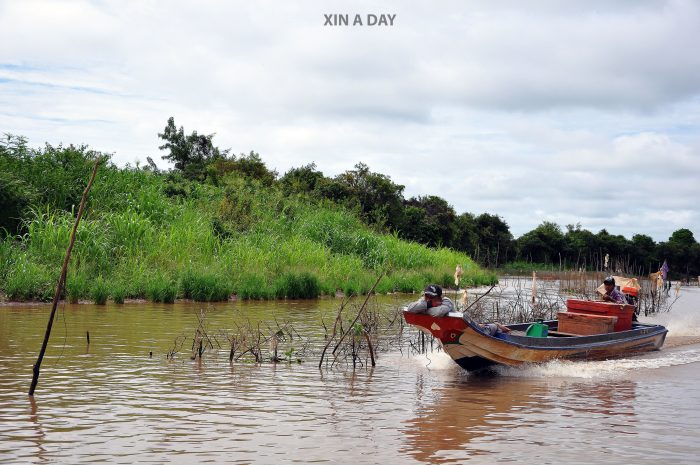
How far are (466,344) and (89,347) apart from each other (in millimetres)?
6427

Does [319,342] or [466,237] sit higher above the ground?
[466,237]

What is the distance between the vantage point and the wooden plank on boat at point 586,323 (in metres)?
14.6

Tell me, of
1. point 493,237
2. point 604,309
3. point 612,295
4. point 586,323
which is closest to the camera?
point 586,323

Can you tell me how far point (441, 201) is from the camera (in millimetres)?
53969

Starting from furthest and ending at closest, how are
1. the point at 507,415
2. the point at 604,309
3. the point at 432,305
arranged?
the point at 604,309, the point at 432,305, the point at 507,415

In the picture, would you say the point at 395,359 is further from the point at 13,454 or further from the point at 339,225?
A: the point at 339,225

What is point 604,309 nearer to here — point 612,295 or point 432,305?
point 612,295

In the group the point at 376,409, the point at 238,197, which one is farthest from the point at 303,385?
the point at 238,197

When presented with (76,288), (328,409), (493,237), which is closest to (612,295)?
(328,409)

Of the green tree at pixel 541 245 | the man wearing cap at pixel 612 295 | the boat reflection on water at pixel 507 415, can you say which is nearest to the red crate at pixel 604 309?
the man wearing cap at pixel 612 295

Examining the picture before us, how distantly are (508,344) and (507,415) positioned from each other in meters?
2.78

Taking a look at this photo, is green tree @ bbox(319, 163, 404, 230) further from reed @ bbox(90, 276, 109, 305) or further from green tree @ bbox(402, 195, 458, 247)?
reed @ bbox(90, 276, 109, 305)

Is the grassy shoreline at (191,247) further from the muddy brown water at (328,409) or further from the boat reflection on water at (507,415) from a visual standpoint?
the boat reflection on water at (507,415)

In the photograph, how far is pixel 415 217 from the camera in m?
49.5
